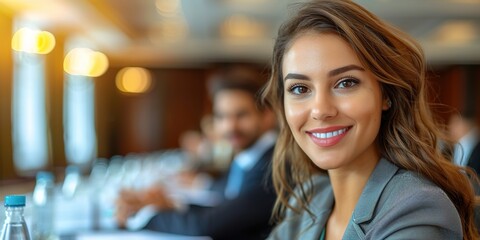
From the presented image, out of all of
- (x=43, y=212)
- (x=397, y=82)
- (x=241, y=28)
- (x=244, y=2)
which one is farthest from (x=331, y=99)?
(x=241, y=28)

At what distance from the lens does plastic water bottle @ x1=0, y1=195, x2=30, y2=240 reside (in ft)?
4.45

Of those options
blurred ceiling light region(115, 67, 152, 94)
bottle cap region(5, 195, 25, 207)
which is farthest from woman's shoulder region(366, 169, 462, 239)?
blurred ceiling light region(115, 67, 152, 94)

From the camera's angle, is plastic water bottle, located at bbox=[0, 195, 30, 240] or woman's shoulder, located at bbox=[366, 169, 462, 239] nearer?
woman's shoulder, located at bbox=[366, 169, 462, 239]

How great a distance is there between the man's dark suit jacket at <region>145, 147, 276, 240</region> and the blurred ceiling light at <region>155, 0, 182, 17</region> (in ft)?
13.0

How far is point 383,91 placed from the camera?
54.3 inches

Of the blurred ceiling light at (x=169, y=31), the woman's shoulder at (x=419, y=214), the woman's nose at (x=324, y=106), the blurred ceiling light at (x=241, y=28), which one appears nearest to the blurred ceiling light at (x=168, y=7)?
the blurred ceiling light at (x=169, y=31)

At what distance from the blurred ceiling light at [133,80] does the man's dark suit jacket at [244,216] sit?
819 centimetres

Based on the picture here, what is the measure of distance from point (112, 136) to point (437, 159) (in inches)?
360

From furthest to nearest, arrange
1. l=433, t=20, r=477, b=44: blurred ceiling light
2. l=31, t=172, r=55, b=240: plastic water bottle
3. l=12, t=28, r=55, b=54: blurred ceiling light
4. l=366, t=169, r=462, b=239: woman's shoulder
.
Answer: l=433, t=20, r=477, b=44: blurred ceiling light
l=12, t=28, r=55, b=54: blurred ceiling light
l=31, t=172, r=55, b=240: plastic water bottle
l=366, t=169, r=462, b=239: woman's shoulder

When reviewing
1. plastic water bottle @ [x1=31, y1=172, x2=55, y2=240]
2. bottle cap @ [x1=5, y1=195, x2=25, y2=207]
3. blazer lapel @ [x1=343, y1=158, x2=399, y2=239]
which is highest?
bottle cap @ [x1=5, y1=195, x2=25, y2=207]

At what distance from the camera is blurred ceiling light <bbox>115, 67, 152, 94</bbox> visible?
10469 mm

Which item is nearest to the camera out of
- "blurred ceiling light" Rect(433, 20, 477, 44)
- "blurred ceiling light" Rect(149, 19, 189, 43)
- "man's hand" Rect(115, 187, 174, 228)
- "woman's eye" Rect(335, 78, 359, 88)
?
"woman's eye" Rect(335, 78, 359, 88)

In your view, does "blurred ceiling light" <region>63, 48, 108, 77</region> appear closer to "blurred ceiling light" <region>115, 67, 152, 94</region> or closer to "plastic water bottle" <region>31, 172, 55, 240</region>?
"blurred ceiling light" <region>115, 67, 152, 94</region>

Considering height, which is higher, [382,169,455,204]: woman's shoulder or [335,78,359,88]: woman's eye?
[335,78,359,88]: woman's eye
